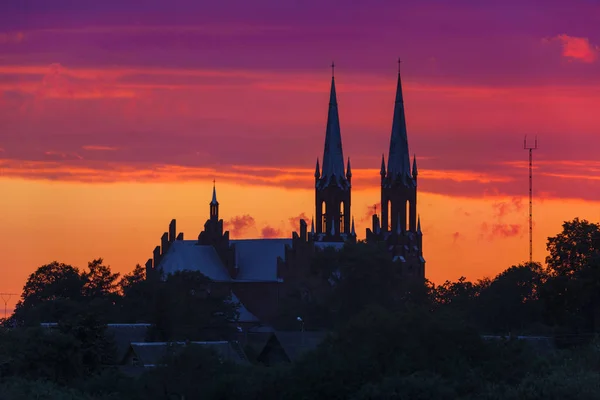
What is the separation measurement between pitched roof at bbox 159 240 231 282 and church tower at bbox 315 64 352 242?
13.0m

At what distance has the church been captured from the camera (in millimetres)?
161125

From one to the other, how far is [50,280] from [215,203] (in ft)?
62.4

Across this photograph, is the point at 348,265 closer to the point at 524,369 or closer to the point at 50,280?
the point at 50,280

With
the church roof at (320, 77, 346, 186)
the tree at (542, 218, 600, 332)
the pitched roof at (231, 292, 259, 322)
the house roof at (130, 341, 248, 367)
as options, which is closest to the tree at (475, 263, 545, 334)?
the tree at (542, 218, 600, 332)

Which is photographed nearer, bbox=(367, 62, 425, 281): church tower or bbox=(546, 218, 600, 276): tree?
bbox=(546, 218, 600, 276): tree

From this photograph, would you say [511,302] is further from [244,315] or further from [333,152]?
[333,152]

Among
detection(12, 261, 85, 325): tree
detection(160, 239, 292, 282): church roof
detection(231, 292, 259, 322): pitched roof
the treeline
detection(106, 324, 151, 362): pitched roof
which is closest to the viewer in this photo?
the treeline

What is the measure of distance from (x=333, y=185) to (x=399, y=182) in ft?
20.6

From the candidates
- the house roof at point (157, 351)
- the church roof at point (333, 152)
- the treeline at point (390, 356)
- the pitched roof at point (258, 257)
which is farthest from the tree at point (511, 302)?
the church roof at point (333, 152)

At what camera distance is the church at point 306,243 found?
161 meters

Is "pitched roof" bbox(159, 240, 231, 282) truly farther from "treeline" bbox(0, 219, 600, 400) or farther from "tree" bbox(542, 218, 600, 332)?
"tree" bbox(542, 218, 600, 332)

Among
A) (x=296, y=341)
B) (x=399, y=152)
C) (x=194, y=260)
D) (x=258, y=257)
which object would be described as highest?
(x=399, y=152)

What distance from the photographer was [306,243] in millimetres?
162375

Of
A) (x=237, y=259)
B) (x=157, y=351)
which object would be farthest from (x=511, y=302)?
(x=237, y=259)
